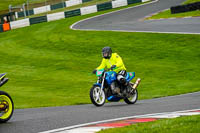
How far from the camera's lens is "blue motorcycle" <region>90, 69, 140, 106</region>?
11812 mm

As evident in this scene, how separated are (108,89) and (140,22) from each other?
2031cm

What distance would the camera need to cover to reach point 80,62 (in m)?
23.2

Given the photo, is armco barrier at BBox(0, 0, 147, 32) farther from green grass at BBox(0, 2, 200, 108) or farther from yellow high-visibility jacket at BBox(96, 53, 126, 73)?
yellow high-visibility jacket at BBox(96, 53, 126, 73)

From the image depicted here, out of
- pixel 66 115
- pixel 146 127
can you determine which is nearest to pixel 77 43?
pixel 66 115

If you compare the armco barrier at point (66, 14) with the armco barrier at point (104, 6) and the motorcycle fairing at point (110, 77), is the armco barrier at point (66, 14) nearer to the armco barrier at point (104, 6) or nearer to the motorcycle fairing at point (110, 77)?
the armco barrier at point (104, 6)

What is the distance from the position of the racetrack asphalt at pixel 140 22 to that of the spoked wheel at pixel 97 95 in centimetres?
1529

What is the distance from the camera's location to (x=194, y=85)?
1692cm

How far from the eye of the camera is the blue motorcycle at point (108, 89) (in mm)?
11812

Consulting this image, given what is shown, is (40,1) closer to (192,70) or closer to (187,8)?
(187,8)

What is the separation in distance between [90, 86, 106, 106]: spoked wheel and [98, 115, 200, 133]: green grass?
4311 mm

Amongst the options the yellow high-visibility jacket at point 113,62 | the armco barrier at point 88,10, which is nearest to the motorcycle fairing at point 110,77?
the yellow high-visibility jacket at point 113,62

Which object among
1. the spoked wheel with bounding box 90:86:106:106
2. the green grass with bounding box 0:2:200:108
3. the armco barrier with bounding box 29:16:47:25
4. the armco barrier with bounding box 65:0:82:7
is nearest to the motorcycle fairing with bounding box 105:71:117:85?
the spoked wheel with bounding box 90:86:106:106

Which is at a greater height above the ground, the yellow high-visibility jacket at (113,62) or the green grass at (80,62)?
the yellow high-visibility jacket at (113,62)

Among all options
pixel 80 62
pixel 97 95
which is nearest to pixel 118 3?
pixel 80 62
